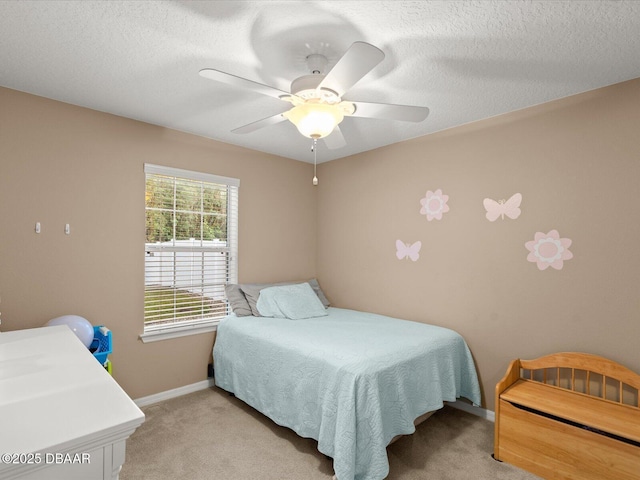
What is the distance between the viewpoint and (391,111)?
1932 millimetres

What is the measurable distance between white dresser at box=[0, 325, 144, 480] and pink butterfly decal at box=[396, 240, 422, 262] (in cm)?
274

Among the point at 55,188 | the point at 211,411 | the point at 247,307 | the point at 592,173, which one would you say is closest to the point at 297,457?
the point at 211,411

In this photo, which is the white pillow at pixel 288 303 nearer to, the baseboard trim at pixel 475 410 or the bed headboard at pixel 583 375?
the baseboard trim at pixel 475 410

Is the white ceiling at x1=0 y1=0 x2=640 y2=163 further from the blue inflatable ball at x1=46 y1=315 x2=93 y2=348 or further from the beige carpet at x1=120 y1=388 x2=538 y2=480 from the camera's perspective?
the beige carpet at x1=120 y1=388 x2=538 y2=480

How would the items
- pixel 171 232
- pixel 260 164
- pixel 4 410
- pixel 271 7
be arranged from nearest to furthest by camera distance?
pixel 4 410, pixel 271 7, pixel 171 232, pixel 260 164

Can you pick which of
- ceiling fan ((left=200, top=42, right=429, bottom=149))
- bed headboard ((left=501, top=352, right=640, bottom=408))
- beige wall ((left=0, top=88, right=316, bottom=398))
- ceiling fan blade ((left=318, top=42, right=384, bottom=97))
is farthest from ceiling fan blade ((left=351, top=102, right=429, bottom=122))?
beige wall ((left=0, top=88, right=316, bottom=398))

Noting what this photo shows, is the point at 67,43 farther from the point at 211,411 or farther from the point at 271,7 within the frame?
the point at 211,411

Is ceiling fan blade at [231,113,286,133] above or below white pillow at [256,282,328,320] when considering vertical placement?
above

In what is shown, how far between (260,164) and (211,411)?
2.46m

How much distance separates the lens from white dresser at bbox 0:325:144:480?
804 mm

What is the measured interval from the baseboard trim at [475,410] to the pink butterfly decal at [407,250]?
132cm

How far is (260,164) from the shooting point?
12.6 ft

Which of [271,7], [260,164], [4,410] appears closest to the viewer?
[4,410]

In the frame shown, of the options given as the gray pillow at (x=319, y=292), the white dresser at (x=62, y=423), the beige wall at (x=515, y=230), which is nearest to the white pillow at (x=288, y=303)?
the gray pillow at (x=319, y=292)
